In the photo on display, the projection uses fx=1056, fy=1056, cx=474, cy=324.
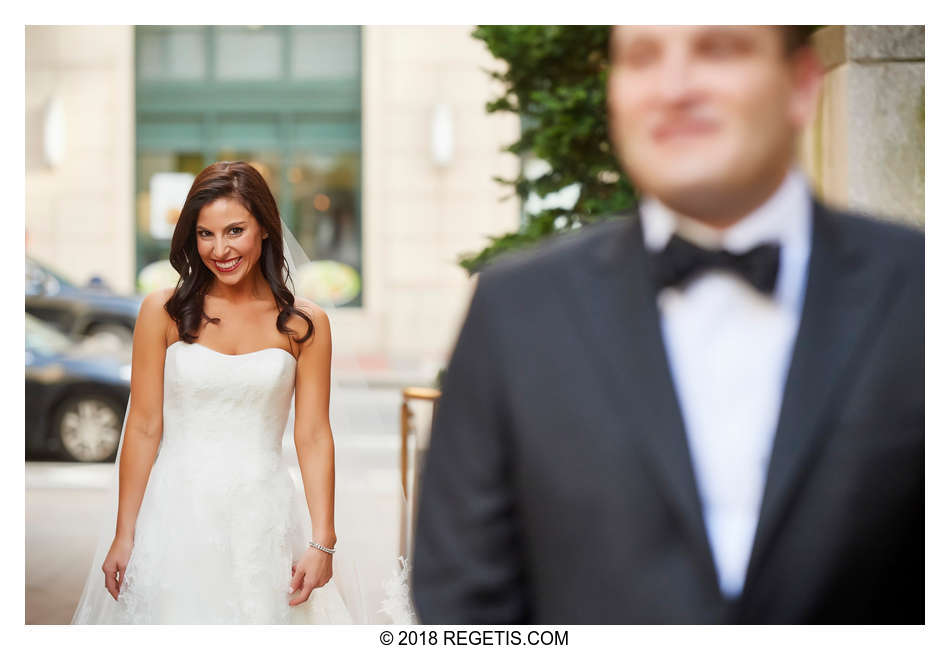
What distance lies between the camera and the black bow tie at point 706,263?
5.71ft

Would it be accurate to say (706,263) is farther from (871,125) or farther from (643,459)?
(871,125)

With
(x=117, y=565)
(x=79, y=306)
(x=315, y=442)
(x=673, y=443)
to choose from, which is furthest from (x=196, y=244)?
(x=79, y=306)

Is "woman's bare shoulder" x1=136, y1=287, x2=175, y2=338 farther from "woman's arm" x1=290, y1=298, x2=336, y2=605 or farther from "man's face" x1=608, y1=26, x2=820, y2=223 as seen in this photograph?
Result: "man's face" x1=608, y1=26, x2=820, y2=223

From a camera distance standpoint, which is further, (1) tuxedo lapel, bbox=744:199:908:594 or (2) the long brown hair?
(2) the long brown hair

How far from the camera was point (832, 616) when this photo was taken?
1.73 metres

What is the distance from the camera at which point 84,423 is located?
6.47 m

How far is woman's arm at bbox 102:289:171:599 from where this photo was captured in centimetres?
307

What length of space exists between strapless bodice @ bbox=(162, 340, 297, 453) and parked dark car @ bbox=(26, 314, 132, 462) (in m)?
3.44

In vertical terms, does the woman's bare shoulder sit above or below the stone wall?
below

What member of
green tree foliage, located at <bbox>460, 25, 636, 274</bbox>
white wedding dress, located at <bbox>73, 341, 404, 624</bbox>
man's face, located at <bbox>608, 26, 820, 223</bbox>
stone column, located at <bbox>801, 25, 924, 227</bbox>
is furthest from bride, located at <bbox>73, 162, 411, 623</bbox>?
stone column, located at <bbox>801, 25, 924, 227</bbox>

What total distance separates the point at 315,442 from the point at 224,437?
0.89 ft

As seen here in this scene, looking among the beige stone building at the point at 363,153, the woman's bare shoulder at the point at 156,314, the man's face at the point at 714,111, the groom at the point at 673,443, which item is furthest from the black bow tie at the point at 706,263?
the beige stone building at the point at 363,153

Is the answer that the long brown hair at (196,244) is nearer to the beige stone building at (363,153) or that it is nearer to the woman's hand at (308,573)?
the woman's hand at (308,573)
